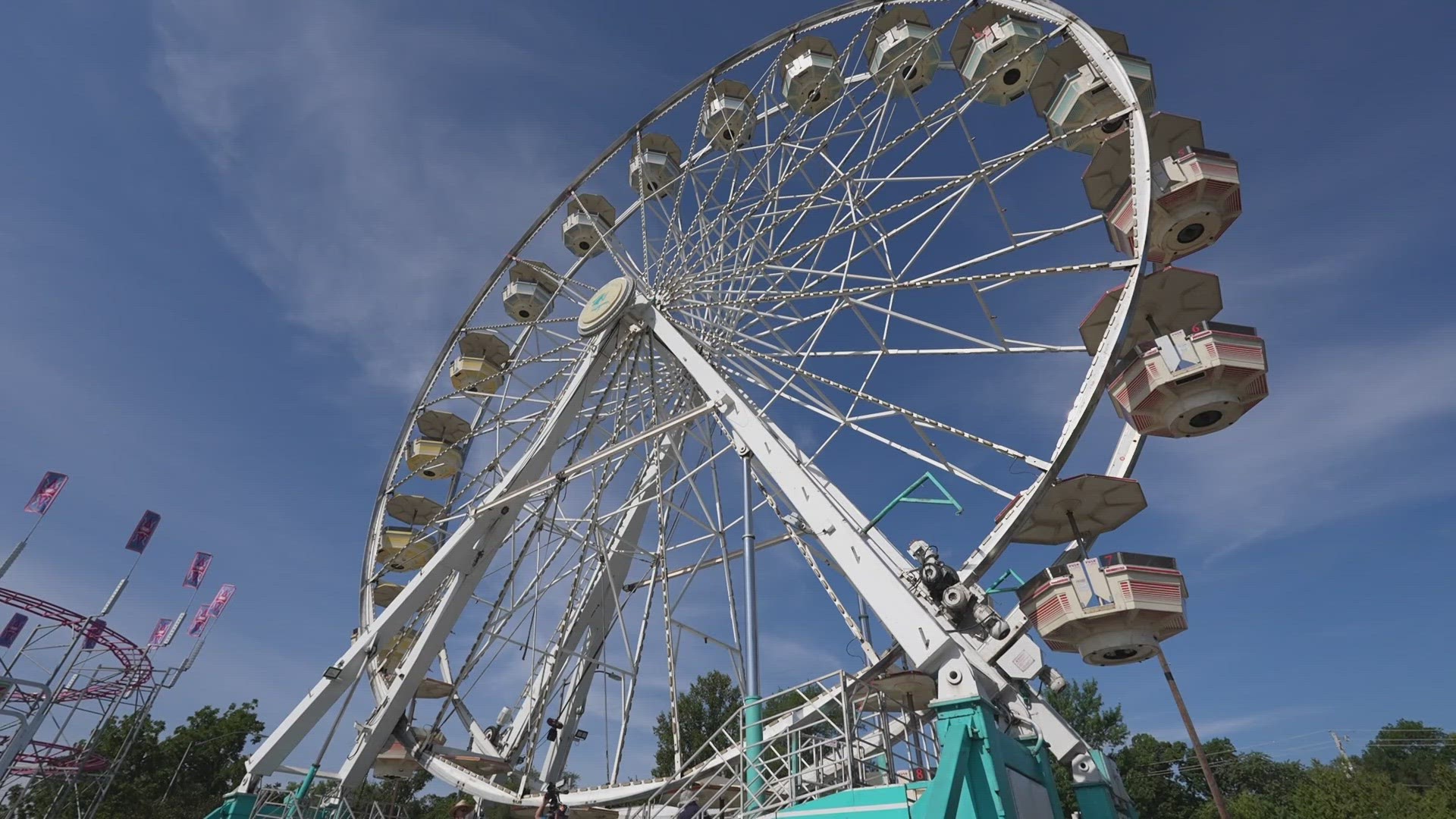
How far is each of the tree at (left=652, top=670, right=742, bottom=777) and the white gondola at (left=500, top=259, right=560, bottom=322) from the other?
73.0ft

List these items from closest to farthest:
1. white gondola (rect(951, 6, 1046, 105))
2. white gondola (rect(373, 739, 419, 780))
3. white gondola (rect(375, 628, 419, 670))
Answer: white gondola (rect(951, 6, 1046, 105)) → white gondola (rect(373, 739, 419, 780)) → white gondola (rect(375, 628, 419, 670))

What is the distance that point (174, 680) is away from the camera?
98.1 feet

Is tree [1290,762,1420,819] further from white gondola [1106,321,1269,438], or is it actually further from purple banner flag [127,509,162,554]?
purple banner flag [127,509,162,554]

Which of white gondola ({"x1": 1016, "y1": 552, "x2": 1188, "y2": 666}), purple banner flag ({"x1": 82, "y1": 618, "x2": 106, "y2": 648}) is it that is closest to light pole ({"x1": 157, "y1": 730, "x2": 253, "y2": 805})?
purple banner flag ({"x1": 82, "y1": 618, "x2": 106, "y2": 648})

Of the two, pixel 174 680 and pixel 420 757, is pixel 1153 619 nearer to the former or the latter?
pixel 420 757

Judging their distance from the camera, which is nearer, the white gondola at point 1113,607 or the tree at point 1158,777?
the white gondola at point 1113,607

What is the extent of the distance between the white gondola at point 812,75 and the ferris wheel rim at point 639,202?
1.19 feet

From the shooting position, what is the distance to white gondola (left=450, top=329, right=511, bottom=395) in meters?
19.1

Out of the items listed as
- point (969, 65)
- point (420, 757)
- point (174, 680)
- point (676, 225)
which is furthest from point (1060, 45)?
point (174, 680)

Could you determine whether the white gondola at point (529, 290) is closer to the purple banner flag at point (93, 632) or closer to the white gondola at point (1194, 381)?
the white gondola at point (1194, 381)

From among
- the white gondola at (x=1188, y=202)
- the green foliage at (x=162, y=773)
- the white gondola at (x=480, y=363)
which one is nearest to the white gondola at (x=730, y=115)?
the white gondola at (x=480, y=363)

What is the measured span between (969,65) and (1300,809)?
37434 mm

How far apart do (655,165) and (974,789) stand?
15.1 m

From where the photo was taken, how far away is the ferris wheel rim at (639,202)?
8672 millimetres
